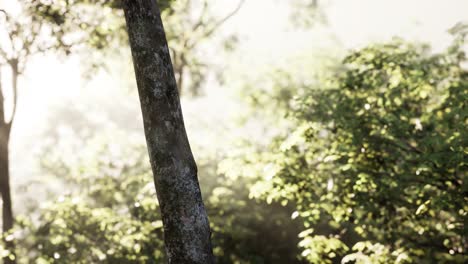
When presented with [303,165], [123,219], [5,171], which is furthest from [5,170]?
[303,165]

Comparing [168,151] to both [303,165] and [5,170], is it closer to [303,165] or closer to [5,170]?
[303,165]

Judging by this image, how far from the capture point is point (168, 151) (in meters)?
4.71

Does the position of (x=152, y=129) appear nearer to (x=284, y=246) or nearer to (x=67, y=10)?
(x=67, y=10)

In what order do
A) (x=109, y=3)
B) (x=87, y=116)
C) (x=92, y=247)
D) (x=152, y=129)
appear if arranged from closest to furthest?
(x=152, y=129) → (x=109, y=3) → (x=92, y=247) → (x=87, y=116)

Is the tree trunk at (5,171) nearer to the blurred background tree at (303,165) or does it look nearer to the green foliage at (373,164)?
the blurred background tree at (303,165)

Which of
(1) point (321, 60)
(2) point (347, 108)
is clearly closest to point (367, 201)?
(2) point (347, 108)

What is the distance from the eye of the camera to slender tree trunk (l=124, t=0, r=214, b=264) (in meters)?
4.67

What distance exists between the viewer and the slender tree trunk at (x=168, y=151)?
15.3 feet

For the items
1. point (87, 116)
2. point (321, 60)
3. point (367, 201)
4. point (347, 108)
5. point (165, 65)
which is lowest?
point (367, 201)

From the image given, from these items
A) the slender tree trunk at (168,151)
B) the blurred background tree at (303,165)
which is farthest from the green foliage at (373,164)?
the slender tree trunk at (168,151)

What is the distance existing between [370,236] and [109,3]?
12857 mm

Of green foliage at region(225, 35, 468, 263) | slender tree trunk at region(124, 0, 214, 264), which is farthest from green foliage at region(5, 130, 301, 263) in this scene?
slender tree trunk at region(124, 0, 214, 264)

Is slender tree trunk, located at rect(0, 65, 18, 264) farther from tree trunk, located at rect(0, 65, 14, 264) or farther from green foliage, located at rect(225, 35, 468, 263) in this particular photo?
green foliage, located at rect(225, 35, 468, 263)

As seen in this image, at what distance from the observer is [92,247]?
11383mm
